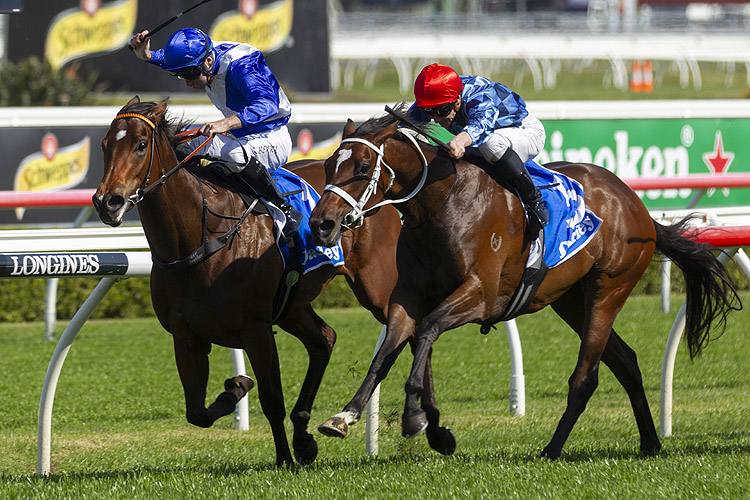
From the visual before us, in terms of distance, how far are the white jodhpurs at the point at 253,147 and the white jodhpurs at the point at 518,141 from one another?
879 mm

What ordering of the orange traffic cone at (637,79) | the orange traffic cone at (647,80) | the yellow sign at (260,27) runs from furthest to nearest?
1. the orange traffic cone at (637,79)
2. the orange traffic cone at (647,80)
3. the yellow sign at (260,27)

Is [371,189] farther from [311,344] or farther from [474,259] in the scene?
[311,344]

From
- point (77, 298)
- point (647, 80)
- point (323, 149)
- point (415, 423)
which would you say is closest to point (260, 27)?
point (323, 149)

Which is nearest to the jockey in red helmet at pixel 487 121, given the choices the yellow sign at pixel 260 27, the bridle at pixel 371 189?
the bridle at pixel 371 189

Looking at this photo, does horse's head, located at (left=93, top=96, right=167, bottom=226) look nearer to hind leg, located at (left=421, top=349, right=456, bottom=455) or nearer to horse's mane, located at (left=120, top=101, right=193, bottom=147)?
horse's mane, located at (left=120, top=101, right=193, bottom=147)

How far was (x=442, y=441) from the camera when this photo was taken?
168 inches

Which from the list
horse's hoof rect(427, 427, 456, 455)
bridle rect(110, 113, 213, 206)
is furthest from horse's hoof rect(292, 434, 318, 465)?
bridle rect(110, 113, 213, 206)

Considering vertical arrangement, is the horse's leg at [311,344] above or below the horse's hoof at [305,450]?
above

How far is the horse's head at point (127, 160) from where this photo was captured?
3662 mm

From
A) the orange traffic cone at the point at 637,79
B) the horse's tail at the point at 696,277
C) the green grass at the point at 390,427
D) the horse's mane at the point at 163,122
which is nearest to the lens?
the green grass at the point at 390,427

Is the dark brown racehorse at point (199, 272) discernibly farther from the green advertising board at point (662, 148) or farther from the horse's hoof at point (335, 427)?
the green advertising board at point (662, 148)

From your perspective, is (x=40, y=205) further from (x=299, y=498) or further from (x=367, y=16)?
(x=367, y=16)

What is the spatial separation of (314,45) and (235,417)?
10293mm

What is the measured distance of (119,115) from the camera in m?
3.86
